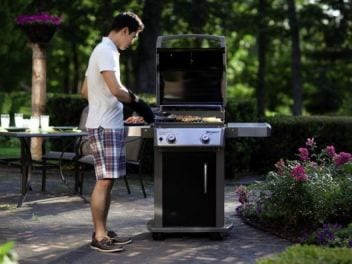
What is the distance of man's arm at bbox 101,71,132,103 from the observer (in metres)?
6.12

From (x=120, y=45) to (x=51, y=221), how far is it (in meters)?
2.13

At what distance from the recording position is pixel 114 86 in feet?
20.1

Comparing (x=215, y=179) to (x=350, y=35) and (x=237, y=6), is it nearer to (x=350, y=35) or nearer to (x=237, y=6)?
(x=350, y=35)

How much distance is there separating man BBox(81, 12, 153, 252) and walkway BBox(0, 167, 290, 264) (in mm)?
295

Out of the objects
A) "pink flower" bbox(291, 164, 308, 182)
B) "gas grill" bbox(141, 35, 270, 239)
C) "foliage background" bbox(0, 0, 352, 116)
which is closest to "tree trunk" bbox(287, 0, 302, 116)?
"foliage background" bbox(0, 0, 352, 116)

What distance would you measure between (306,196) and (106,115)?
1.96 meters

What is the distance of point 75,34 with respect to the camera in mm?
22484

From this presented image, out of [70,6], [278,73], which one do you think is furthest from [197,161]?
[278,73]

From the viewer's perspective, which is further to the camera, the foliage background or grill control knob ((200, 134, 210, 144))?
the foliage background

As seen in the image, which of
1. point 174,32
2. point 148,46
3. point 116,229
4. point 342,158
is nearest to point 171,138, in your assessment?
point 116,229

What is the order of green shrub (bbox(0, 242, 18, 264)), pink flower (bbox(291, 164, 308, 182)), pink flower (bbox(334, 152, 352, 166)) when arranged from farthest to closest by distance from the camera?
pink flower (bbox(334, 152, 352, 166))
pink flower (bbox(291, 164, 308, 182))
green shrub (bbox(0, 242, 18, 264))

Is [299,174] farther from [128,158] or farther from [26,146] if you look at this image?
[26,146]

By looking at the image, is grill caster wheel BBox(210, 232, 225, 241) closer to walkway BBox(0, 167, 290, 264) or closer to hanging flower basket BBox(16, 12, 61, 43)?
walkway BBox(0, 167, 290, 264)

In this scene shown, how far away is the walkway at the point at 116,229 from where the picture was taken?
6055 mm
